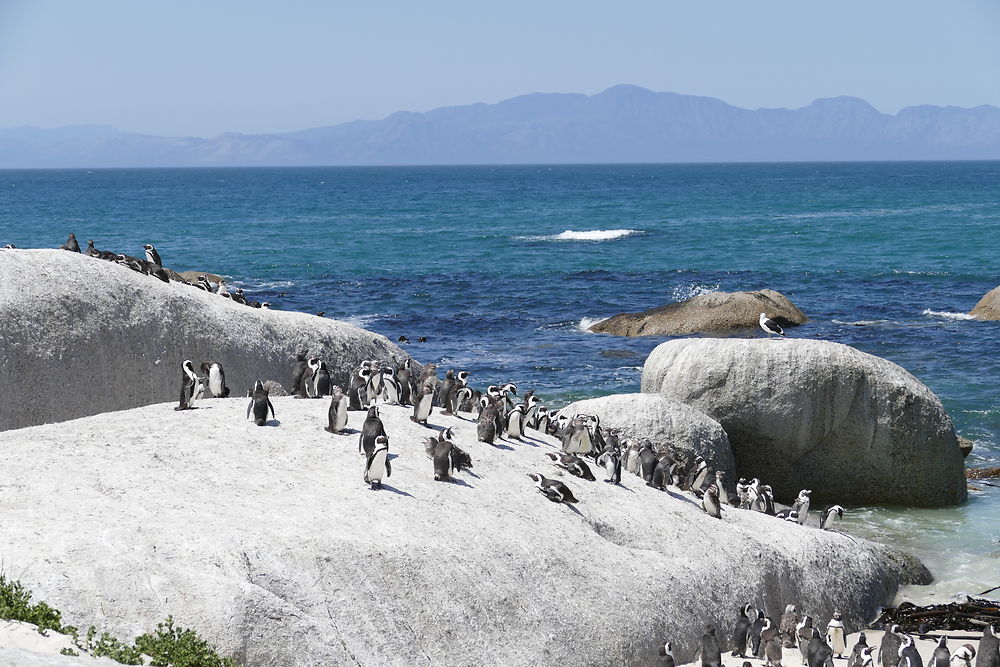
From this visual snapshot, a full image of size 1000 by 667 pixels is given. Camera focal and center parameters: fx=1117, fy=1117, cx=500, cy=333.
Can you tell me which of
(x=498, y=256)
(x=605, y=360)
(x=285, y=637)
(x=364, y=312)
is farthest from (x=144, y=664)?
(x=498, y=256)

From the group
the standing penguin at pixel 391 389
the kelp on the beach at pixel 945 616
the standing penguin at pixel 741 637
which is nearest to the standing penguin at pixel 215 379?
the standing penguin at pixel 391 389

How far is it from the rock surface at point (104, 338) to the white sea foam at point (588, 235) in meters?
60.6

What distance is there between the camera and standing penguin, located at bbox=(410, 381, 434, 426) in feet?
51.7

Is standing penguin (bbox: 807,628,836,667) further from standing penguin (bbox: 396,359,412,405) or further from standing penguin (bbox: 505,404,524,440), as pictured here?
standing penguin (bbox: 396,359,412,405)

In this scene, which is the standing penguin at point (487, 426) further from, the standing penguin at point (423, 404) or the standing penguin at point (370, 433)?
the standing penguin at point (370, 433)

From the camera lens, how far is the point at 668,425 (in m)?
19.8

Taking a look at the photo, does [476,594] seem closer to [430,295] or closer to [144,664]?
[144,664]

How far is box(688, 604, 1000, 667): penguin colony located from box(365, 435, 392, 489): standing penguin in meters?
3.80

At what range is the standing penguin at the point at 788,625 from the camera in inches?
544

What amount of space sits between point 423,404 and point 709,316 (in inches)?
828

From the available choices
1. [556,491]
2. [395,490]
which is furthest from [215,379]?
[556,491]

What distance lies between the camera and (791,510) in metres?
18.4

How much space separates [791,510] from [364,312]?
2763 centimetres

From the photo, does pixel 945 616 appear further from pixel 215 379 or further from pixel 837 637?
pixel 215 379
